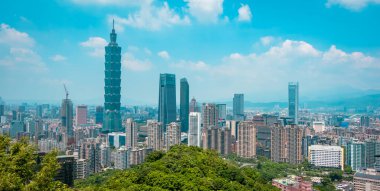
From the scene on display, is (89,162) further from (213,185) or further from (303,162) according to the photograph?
(213,185)

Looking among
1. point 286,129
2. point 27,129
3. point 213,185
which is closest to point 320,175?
point 286,129

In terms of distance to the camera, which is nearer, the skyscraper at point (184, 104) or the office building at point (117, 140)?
the office building at point (117, 140)

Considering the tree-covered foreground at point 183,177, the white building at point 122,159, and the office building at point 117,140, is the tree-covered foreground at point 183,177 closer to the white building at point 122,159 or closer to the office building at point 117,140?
the white building at point 122,159

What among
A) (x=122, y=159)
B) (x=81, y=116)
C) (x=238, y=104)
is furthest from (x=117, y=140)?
(x=238, y=104)

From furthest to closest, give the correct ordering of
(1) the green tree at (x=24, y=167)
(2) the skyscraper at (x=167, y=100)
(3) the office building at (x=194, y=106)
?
(3) the office building at (x=194, y=106), (2) the skyscraper at (x=167, y=100), (1) the green tree at (x=24, y=167)

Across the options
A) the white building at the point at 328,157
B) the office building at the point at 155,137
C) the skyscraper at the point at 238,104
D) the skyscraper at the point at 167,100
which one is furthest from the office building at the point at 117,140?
the skyscraper at the point at 238,104

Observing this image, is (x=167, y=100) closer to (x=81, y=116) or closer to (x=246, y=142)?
(x=81, y=116)

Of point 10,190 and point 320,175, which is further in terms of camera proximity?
point 320,175
